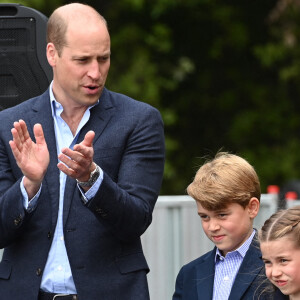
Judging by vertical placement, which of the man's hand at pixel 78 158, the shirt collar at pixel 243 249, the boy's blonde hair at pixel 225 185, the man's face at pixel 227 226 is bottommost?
the shirt collar at pixel 243 249

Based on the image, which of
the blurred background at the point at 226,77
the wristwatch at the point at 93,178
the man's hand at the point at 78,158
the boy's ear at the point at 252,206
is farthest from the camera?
the blurred background at the point at 226,77

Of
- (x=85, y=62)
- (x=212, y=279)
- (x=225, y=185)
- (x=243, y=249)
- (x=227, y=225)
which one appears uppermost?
(x=85, y=62)

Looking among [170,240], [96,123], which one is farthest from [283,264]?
[170,240]

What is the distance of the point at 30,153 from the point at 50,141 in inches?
7.8

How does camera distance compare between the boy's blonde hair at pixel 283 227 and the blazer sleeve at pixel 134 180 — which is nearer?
the blazer sleeve at pixel 134 180

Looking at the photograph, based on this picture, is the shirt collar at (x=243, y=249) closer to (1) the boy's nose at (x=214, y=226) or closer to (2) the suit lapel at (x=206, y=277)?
(2) the suit lapel at (x=206, y=277)

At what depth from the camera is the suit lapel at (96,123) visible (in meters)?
3.80

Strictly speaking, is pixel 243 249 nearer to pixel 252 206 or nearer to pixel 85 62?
pixel 252 206

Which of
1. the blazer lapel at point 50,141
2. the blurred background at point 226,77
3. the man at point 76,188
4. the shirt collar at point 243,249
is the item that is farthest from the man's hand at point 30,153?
the blurred background at point 226,77

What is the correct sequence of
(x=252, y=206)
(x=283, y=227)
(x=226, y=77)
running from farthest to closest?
(x=226, y=77) < (x=252, y=206) < (x=283, y=227)

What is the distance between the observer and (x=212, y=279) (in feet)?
13.0

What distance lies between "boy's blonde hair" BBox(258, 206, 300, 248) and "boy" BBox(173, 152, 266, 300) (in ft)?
0.46

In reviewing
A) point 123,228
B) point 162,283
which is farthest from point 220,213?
point 162,283

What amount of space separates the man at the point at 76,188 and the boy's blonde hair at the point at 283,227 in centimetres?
42
